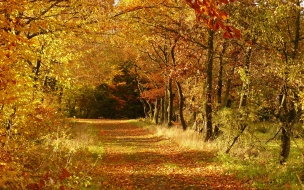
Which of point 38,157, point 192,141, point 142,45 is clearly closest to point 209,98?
point 192,141

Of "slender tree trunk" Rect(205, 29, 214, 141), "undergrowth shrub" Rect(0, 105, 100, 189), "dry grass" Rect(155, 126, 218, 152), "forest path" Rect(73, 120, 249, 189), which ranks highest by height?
"slender tree trunk" Rect(205, 29, 214, 141)

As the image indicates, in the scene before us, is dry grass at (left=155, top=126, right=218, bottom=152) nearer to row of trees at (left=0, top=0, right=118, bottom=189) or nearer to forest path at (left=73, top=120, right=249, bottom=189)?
forest path at (left=73, top=120, right=249, bottom=189)

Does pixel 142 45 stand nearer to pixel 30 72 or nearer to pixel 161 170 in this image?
pixel 30 72

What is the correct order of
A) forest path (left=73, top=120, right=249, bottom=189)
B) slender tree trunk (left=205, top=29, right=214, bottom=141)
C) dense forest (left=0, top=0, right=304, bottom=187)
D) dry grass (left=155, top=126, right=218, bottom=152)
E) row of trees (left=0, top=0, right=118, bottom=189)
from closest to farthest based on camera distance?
1. row of trees (left=0, top=0, right=118, bottom=189)
2. dense forest (left=0, top=0, right=304, bottom=187)
3. forest path (left=73, top=120, right=249, bottom=189)
4. dry grass (left=155, top=126, right=218, bottom=152)
5. slender tree trunk (left=205, top=29, right=214, bottom=141)

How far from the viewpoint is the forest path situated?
29.4 feet

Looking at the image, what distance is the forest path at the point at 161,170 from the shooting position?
897cm

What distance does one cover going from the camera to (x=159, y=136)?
66.8ft

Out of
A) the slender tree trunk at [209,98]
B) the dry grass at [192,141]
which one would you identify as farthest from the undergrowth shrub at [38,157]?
the slender tree trunk at [209,98]

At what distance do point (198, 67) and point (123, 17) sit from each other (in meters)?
9.03

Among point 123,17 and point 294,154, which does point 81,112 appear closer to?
point 294,154

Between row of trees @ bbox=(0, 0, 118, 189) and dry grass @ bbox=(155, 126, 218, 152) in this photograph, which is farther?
dry grass @ bbox=(155, 126, 218, 152)

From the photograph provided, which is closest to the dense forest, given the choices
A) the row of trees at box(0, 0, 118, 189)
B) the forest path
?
the row of trees at box(0, 0, 118, 189)

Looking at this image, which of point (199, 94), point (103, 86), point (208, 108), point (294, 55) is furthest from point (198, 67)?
point (103, 86)

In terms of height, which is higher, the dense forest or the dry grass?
the dense forest
